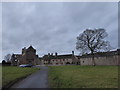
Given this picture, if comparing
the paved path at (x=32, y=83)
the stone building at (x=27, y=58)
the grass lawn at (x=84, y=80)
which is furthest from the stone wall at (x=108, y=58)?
the paved path at (x=32, y=83)

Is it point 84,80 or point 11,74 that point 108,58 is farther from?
point 84,80

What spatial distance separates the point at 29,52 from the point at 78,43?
194 ft

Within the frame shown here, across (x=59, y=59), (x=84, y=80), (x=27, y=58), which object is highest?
(x=84, y=80)

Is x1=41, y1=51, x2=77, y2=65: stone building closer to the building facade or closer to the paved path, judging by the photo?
the building facade

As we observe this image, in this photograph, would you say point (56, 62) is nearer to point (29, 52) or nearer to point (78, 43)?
point (29, 52)

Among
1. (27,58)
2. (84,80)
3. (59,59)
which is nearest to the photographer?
(84,80)

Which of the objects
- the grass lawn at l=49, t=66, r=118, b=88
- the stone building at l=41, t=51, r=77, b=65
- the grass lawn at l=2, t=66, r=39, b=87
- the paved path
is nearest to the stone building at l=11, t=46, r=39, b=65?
the stone building at l=41, t=51, r=77, b=65

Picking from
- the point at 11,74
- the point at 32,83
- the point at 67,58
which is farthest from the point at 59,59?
the point at 32,83

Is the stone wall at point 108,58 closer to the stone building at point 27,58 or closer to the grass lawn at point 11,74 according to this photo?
the grass lawn at point 11,74

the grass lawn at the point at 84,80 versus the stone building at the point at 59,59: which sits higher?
the grass lawn at the point at 84,80

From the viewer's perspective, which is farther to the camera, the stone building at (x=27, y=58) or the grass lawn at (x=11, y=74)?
the stone building at (x=27, y=58)

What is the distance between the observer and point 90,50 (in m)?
56.0

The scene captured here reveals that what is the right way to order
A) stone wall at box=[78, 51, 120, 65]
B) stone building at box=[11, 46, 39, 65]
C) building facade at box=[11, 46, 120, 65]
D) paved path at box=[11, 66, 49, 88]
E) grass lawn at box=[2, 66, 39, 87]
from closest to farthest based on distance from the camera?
1. paved path at box=[11, 66, 49, 88]
2. grass lawn at box=[2, 66, 39, 87]
3. stone wall at box=[78, 51, 120, 65]
4. building facade at box=[11, 46, 120, 65]
5. stone building at box=[11, 46, 39, 65]

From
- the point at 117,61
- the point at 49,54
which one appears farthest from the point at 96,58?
the point at 49,54
